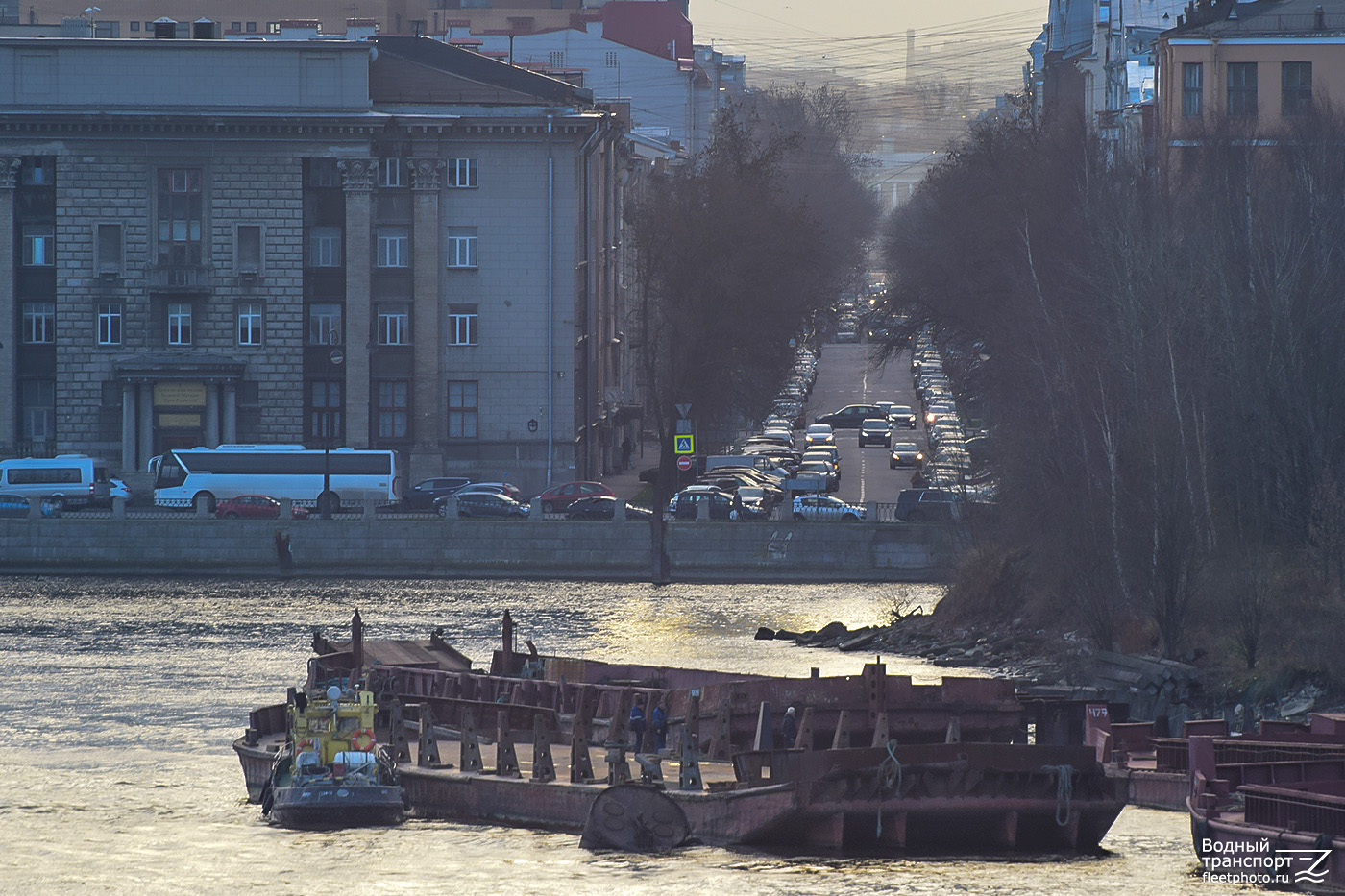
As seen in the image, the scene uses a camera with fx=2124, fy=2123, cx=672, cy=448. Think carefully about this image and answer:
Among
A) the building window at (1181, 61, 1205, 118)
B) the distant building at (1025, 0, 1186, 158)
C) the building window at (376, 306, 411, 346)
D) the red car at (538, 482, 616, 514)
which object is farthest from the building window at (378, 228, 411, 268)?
the building window at (1181, 61, 1205, 118)

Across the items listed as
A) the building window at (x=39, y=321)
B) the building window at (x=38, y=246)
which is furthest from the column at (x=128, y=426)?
A: the building window at (x=38, y=246)

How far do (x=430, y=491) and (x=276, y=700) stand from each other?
30780mm

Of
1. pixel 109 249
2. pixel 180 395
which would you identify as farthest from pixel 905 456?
pixel 109 249

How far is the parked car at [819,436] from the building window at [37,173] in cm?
3302

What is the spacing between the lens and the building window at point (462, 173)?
78.5 m

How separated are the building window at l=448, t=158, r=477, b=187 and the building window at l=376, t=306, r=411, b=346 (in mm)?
5102

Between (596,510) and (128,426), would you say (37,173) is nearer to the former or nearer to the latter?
(128,426)

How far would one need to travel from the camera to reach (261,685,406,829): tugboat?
29.1 meters

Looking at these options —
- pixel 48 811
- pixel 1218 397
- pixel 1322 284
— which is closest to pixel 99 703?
pixel 48 811

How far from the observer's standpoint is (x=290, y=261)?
7869cm

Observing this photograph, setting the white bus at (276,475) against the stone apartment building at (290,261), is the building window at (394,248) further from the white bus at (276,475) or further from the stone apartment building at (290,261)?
the white bus at (276,475)

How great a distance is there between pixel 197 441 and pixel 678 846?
55.1 m

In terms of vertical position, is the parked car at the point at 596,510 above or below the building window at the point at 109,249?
below

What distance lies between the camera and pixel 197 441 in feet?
260
